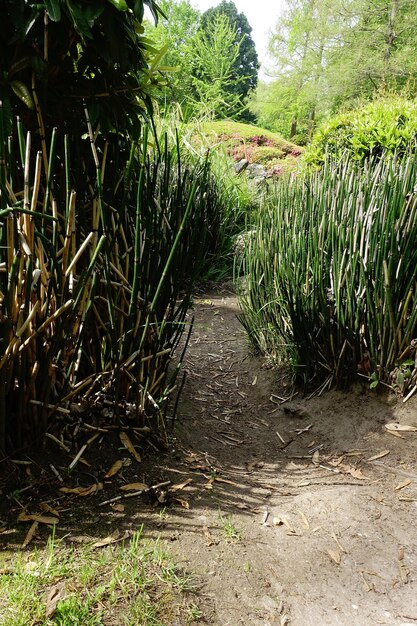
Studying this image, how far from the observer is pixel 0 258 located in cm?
152

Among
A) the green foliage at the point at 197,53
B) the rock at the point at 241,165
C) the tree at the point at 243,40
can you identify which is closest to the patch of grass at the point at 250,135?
the rock at the point at 241,165

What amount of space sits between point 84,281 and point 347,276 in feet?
4.90

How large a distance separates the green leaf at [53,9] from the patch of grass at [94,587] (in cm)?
148

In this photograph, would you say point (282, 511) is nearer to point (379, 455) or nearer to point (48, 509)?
point (379, 455)

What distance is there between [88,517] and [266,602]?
23.1 inches

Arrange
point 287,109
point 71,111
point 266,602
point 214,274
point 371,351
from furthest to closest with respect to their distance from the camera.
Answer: point 287,109 < point 214,274 < point 371,351 < point 71,111 < point 266,602

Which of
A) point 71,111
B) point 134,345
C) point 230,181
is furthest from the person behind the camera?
point 230,181

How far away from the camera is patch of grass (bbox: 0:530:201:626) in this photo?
117 centimetres

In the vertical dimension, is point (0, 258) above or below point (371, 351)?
above

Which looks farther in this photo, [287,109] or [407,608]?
[287,109]

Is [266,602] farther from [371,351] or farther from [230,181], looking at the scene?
[230,181]

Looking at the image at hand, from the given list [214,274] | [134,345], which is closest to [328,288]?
[134,345]

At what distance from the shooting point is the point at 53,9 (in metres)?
1.39

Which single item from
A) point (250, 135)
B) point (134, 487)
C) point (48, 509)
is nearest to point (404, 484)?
point (134, 487)
